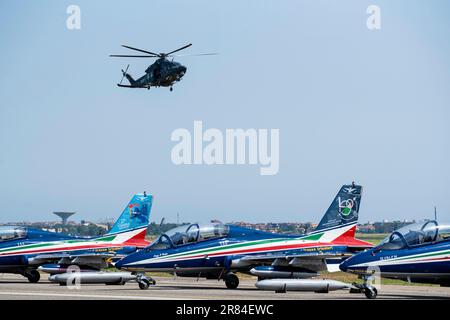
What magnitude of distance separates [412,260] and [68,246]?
58.2 ft

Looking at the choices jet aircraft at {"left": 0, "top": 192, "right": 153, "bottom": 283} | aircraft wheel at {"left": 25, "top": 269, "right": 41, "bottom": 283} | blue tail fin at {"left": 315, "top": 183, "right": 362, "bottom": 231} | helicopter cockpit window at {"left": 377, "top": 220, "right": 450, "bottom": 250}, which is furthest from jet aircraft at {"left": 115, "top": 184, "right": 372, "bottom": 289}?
helicopter cockpit window at {"left": 377, "top": 220, "right": 450, "bottom": 250}

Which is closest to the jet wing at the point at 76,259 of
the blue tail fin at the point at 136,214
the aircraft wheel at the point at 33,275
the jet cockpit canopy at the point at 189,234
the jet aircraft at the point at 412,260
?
the aircraft wheel at the point at 33,275

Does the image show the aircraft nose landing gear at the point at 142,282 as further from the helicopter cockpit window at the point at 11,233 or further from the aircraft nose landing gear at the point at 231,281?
the helicopter cockpit window at the point at 11,233

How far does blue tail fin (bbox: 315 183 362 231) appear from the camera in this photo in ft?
114

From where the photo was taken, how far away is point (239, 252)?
3259cm

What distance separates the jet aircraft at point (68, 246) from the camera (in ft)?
118

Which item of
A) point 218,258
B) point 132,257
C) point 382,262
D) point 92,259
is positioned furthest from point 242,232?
point 382,262

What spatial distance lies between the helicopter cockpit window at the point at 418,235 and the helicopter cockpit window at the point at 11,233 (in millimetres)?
17291

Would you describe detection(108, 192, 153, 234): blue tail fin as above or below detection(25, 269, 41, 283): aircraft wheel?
above

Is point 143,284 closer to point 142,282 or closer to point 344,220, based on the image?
point 142,282

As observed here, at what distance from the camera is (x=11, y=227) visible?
36625mm

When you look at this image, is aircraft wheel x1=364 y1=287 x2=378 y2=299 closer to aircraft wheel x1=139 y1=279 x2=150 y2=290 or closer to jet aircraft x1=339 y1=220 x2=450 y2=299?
jet aircraft x1=339 y1=220 x2=450 y2=299
